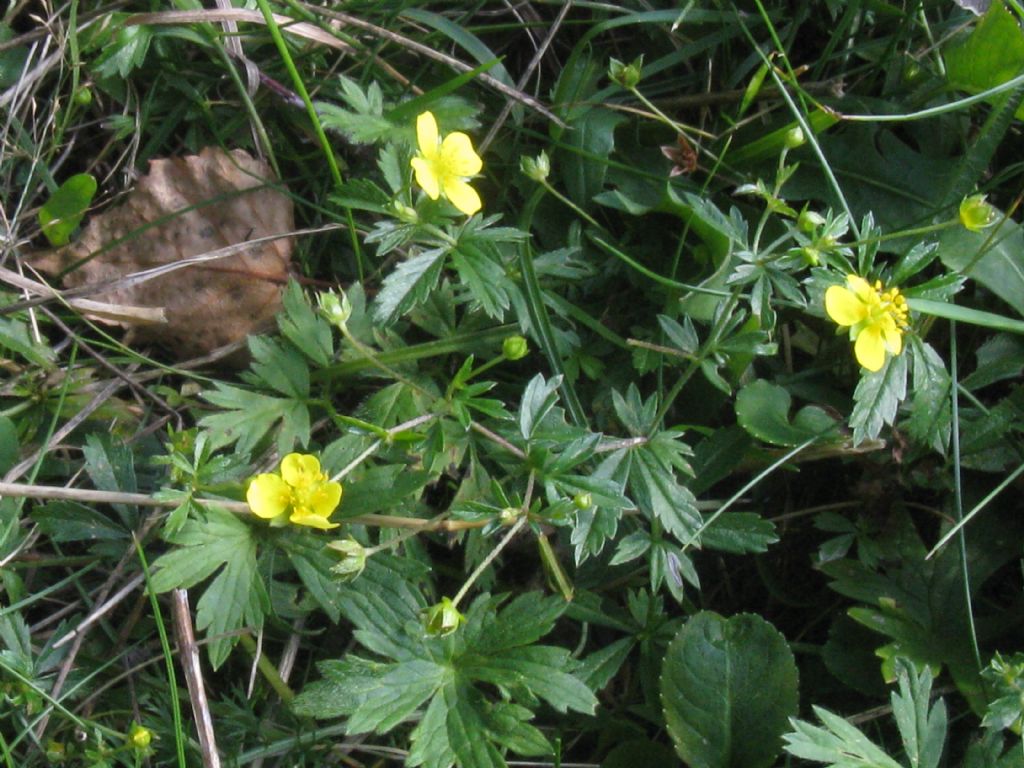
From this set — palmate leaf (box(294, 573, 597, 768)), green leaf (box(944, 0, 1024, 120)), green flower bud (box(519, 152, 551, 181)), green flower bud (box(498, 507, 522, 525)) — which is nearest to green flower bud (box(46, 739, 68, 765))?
palmate leaf (box(294, 573, 597, 768))

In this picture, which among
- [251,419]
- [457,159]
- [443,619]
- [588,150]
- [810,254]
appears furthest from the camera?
[588,150]

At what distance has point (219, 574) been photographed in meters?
1.75

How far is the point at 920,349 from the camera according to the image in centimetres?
185

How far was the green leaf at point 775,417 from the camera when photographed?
1.98m

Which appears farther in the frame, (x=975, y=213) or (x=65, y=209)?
(x=65, y=209)

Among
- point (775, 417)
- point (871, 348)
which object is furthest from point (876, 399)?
point (775, 417)

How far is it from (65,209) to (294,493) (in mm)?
948

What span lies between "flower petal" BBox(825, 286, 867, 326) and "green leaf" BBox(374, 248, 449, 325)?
0.70m

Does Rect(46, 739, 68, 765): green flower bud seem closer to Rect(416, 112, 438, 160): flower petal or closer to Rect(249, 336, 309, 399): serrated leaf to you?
Rect(249, 336, 309, 399): serrated leaf

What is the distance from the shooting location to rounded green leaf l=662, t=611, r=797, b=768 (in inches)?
76.1

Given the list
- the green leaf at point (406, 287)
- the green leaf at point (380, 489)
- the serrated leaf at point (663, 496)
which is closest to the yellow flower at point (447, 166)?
the green leaf at point (406, 287)

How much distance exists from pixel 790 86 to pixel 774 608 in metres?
1.18

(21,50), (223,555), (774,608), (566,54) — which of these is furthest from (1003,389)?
(21,50)

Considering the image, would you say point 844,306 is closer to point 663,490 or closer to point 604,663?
point 663,490
